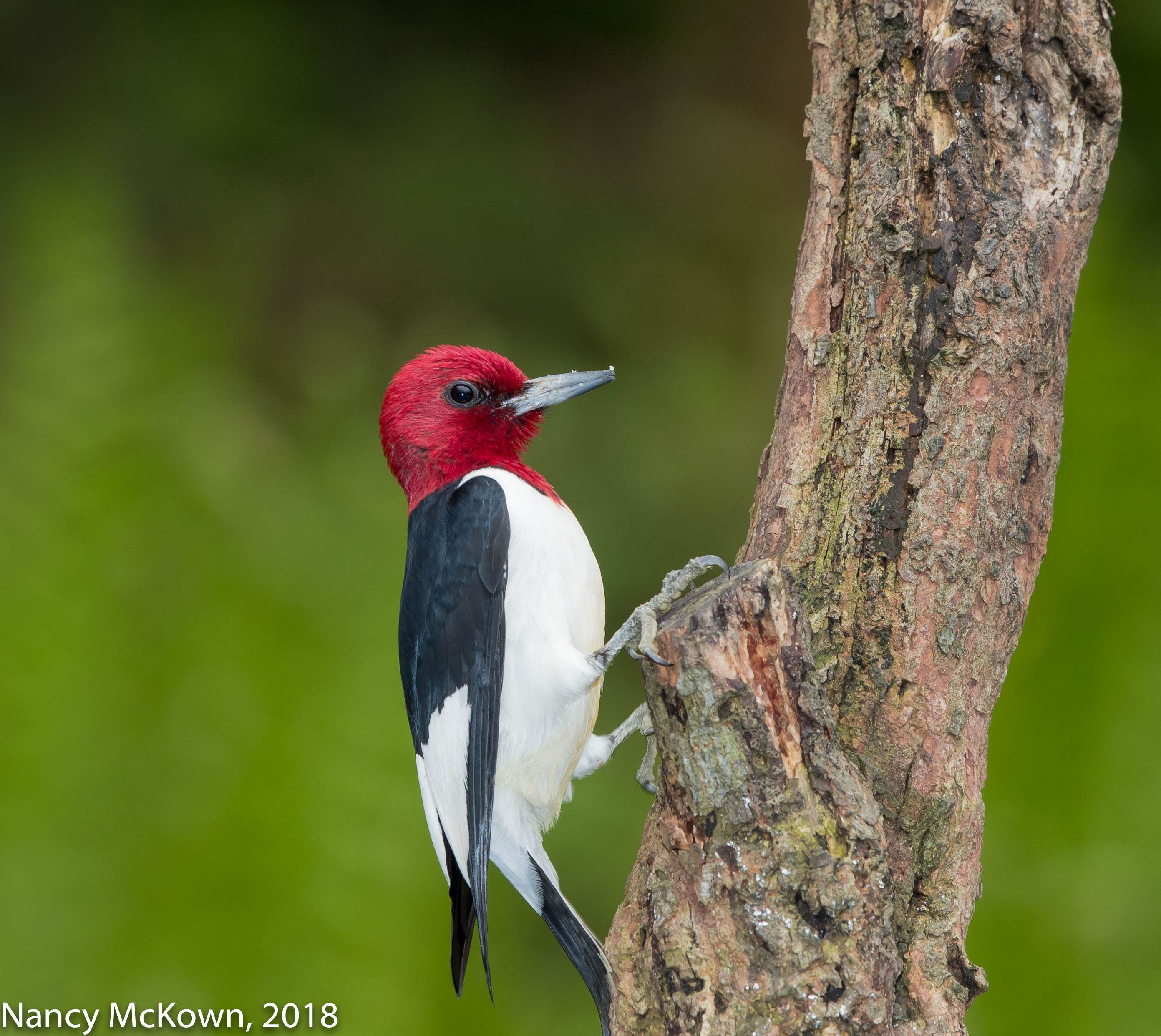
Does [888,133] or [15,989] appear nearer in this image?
[888,133]

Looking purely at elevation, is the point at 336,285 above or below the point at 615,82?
below

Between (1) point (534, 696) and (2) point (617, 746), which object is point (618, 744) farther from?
(1) point (534, 696)

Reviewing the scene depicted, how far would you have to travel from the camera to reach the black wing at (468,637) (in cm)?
196

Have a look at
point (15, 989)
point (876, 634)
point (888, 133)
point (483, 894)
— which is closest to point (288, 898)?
point (15, 989)

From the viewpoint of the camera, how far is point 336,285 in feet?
12.8

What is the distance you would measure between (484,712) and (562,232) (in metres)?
2.20

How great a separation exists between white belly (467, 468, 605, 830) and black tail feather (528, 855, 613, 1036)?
18 centimetres

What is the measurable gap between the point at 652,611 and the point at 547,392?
0.62m

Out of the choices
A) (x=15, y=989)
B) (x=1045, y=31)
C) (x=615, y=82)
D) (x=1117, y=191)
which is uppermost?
(x=615, y=82)

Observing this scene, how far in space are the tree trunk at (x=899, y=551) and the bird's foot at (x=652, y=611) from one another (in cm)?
14

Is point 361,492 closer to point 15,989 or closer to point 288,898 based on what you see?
point 288,898

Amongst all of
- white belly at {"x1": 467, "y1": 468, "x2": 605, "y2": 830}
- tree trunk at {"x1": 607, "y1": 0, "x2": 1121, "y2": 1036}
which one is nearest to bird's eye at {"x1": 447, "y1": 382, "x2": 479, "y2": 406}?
white belly at {"x1": 467, "y1": 468, "x2": 605, "y2": 830}

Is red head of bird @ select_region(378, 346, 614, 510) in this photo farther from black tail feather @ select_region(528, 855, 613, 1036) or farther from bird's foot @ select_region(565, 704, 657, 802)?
black tail feather @ select_region(528, 855, 613, 1036)

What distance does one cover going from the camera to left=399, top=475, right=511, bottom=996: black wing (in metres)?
1.96
